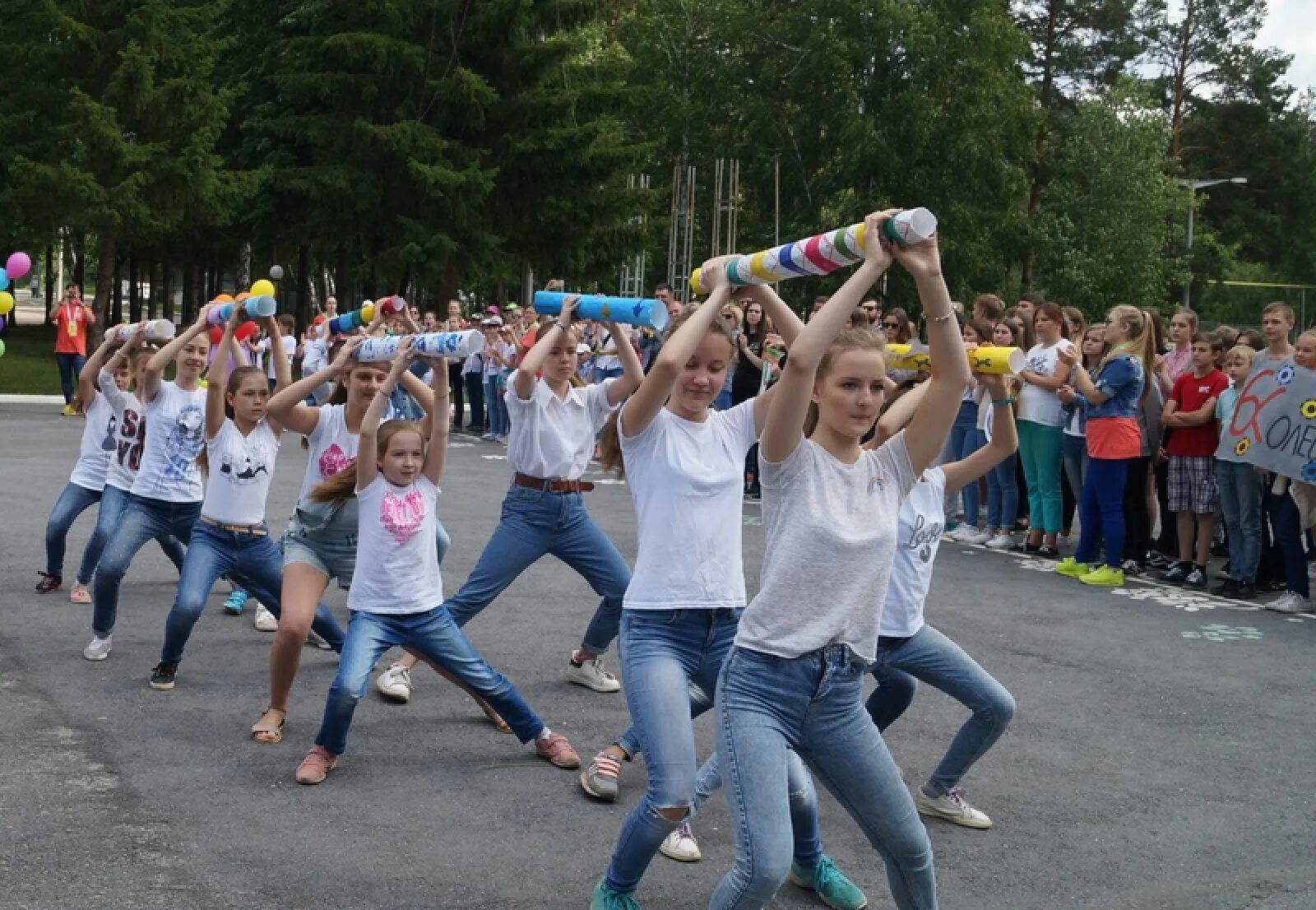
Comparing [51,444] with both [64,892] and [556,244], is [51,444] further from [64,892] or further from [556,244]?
[556,244]

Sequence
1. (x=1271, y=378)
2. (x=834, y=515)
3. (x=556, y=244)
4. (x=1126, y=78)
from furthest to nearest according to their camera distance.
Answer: (x=1126, y=78)
(x=556, y=244)
(x=1271, y=378)
(x=834, y=515)

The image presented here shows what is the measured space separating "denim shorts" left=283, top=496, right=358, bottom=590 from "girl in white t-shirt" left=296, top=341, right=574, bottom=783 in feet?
1.62

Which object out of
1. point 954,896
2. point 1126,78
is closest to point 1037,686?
Result: point 954,896

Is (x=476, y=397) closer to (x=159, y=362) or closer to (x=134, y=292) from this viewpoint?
(x=159, y=362)

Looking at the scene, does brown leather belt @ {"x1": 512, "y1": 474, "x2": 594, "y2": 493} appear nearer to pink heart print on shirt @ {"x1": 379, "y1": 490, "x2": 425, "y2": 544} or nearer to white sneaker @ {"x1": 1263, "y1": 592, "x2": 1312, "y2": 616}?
pink heart print on shirt @ {"x1": 379, "y1": 490, "x2": 425, "y2": 544}

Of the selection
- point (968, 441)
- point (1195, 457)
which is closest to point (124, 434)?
point (968, 441)

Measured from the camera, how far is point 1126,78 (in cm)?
4656

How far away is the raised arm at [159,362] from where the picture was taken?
308 inches

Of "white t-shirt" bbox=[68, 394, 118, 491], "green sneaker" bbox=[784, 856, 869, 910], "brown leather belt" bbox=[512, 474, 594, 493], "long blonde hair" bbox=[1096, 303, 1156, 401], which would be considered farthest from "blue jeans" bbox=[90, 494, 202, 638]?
"long blonde hair" bbox=[1096, 303, 1156, 401]

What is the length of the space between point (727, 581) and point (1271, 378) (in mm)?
7177

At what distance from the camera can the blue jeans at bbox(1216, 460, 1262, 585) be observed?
10898mm

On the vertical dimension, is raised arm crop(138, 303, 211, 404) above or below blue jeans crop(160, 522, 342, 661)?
above

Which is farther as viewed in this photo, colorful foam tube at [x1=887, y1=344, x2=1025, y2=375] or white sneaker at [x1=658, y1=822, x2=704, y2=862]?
white sneaker at [x1=658, y1=822, x2=704, y2=862]

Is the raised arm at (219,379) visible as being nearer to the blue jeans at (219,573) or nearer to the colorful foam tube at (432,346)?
the blue jeans at (219,573)
